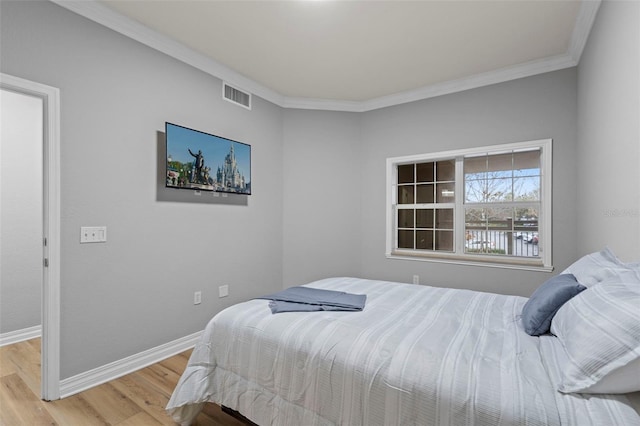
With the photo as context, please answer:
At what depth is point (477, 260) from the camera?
3.58 metres

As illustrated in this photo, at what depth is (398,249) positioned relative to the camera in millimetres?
4176

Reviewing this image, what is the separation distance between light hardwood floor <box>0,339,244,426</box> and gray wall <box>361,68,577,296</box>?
268cm

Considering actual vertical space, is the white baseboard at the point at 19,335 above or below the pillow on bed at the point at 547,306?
below

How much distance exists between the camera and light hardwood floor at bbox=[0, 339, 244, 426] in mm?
1908

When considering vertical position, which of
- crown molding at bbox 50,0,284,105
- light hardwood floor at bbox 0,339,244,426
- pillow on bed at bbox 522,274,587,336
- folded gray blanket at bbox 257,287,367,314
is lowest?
light hardwood floor at bbox 0,339,244,426

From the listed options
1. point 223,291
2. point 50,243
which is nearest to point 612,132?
point 223,291

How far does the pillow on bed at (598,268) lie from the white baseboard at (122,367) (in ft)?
10.1

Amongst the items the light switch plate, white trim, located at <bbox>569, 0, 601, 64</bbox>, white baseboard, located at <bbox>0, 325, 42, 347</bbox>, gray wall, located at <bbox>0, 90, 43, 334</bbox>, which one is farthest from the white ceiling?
white baseboard, located at <bbox>0, 325, 42, 347</bbox>

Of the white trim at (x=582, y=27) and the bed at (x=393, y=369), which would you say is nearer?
the bed at (x=393, y=369)

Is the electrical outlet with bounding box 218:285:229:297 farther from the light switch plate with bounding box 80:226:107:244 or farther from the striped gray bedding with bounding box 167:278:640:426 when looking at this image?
the striped gray bedding with bounding box 167:278:640:426

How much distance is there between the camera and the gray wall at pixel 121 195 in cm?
217

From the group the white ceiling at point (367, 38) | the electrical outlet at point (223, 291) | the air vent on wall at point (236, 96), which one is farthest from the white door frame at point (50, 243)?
the air vent on wall at point (236, 96)

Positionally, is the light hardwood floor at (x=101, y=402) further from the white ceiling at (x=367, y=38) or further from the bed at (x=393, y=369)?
the white ceiling at (x=367, y=38)

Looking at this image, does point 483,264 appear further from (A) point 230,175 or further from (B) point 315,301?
(A) point 230,175
